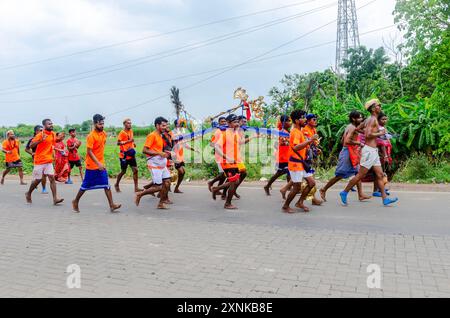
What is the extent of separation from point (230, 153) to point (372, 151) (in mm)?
2538

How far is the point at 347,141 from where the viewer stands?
857 cm

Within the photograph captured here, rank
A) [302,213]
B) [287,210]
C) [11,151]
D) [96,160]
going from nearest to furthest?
[302,213]
[287,210]
[96,160]
[11,151]

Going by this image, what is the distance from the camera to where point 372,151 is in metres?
8.03

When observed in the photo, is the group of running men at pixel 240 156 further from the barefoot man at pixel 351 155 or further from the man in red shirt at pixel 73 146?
the man in red shirt at pixel 73 146

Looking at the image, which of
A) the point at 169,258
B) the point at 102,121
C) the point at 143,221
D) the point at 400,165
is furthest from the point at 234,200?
the point at 400,165

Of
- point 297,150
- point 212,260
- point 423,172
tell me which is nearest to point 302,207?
point 297,150

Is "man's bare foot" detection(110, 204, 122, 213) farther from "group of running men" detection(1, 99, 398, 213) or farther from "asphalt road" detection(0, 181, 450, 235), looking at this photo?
"asphalt road" detection(0, 181, 450, 235)

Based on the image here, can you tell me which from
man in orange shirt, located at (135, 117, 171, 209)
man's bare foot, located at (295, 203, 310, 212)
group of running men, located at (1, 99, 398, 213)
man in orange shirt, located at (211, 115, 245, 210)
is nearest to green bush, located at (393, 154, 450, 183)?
group of running men, located at (1, 99, 398, 213)

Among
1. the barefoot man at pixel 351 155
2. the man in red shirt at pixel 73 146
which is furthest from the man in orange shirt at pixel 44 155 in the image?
the barefoot man at pixel 351 155

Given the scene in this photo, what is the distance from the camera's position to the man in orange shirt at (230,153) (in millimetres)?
8117

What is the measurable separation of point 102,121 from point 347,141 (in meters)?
4.57

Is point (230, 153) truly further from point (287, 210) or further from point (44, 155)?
point (44, 155)

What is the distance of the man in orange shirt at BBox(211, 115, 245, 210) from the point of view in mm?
8117

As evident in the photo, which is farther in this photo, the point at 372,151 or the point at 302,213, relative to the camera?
the point at 372,151
